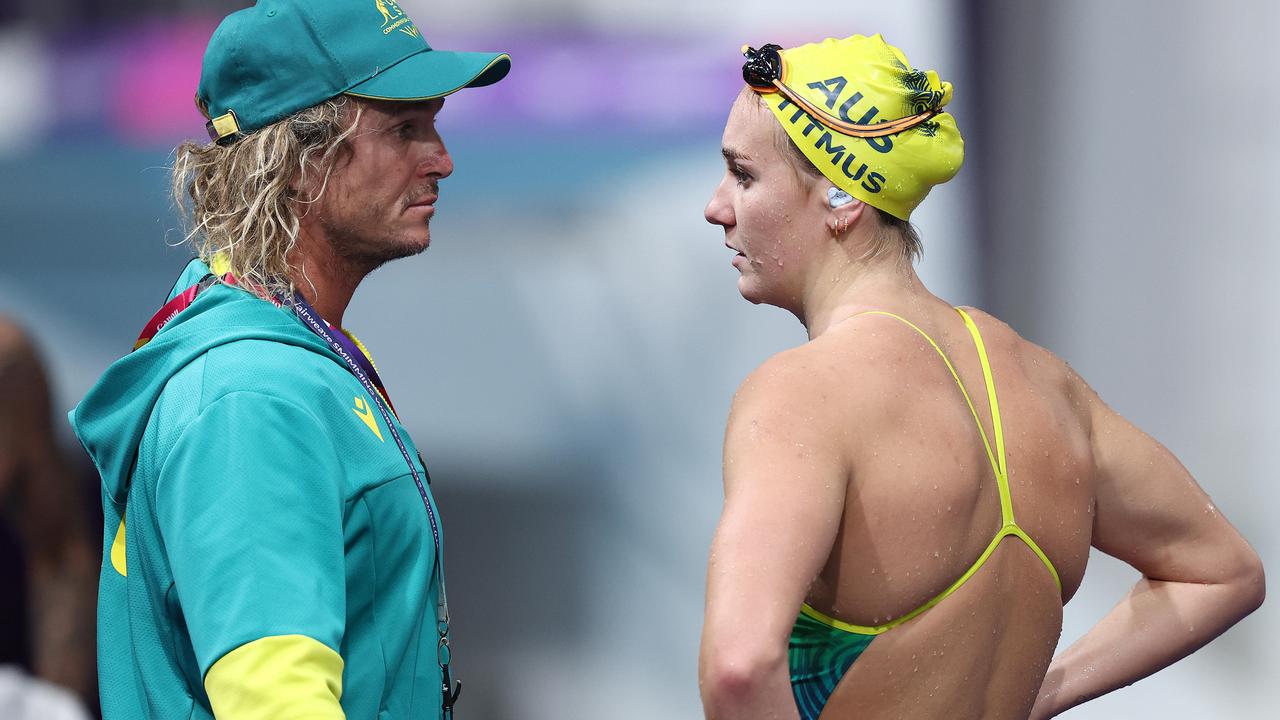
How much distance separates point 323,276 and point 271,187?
15 cm

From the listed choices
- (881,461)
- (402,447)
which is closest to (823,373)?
(881,461)

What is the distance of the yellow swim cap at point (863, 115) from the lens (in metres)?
1.89

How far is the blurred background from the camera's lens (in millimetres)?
3881

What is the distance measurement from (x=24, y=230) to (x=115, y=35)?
649 millimetres

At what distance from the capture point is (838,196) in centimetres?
191

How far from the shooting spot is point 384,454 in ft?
5.66

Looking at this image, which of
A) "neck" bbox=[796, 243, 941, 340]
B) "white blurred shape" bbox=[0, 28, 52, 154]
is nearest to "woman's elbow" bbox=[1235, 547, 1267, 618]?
"neck" bbox=[796, 243, 941, 340]

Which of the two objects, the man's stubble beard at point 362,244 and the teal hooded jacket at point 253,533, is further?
the man's stubble beard at point 362,244

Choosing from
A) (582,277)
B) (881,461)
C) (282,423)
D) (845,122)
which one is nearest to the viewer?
(282,423)

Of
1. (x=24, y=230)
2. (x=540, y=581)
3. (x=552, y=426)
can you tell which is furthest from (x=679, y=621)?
(x=24, y=230)

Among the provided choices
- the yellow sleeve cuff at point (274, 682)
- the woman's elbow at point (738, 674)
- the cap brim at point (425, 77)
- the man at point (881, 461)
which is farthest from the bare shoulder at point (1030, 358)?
the yellow sleeve cuff at point (274, 682)

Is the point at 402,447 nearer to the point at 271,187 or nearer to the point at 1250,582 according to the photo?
the point at 271,187

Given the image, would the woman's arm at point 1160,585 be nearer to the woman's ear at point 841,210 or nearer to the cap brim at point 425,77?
the woman's ear at point 841,210

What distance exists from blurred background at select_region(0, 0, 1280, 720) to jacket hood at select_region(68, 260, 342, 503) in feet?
7.47
